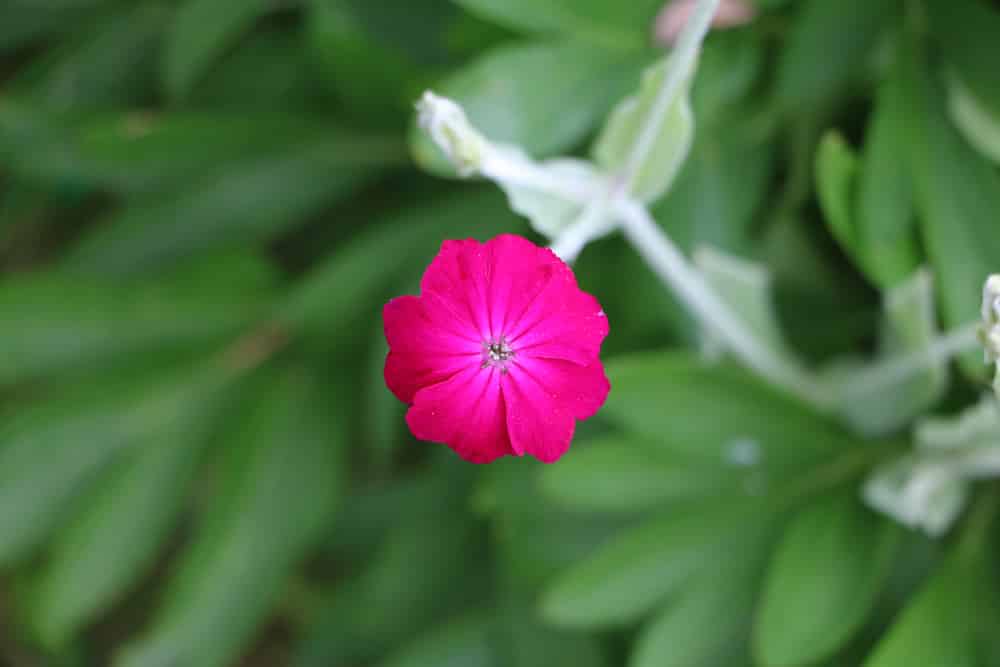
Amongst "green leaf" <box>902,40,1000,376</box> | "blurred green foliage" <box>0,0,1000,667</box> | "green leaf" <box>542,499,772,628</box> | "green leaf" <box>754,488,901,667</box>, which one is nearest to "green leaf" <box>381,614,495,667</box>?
"blurred green foliage" <box>0,0,1000,667</box>

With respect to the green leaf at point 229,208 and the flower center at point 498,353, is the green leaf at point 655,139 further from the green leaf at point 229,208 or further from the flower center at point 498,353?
the green leaf at point 229,208

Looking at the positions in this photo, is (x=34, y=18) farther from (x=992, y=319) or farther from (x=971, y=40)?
(x=992, y=319)

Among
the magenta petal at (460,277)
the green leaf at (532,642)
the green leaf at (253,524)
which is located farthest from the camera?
the green leaf at (253,524)

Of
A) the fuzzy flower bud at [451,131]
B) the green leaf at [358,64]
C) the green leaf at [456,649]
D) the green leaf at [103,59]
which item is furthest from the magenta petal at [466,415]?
the green leaf at [103,59]

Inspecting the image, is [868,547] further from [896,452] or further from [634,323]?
[634,323]

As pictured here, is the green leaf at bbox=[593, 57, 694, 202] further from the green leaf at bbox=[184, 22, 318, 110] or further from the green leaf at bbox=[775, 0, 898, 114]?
the green leaf at bbox=[184, 22, 318, 110]

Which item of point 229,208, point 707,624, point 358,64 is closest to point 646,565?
point 707,624
